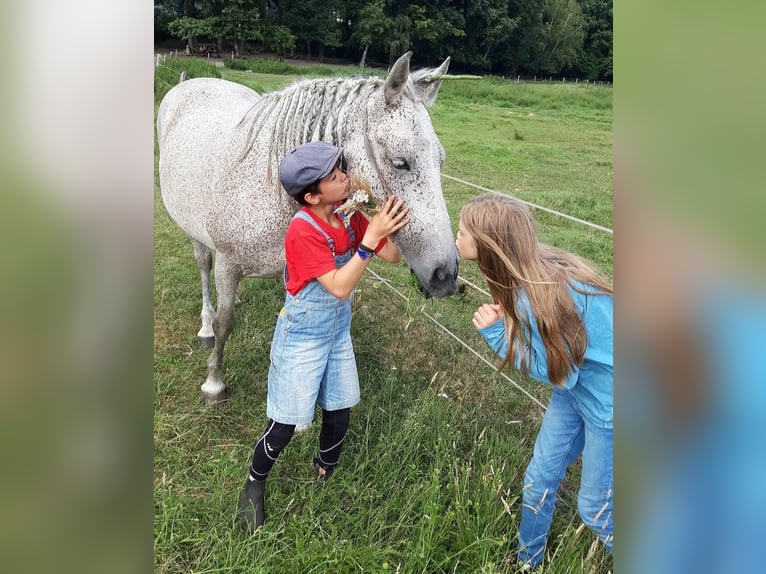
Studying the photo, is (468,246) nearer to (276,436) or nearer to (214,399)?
(276,436)

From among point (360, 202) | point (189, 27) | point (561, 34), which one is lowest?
point (360, 202)

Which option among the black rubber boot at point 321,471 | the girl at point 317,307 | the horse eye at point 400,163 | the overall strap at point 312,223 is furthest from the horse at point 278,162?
the black rubber boot at point 321,471

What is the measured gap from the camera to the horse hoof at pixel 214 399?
2640mm

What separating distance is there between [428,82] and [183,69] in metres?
2.07

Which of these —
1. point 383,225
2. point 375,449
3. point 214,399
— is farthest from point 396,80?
point 214,399

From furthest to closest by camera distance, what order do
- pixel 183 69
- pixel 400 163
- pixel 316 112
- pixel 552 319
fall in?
pixel 183 69 → pixel 316 112 → pixel 400 163 → pixel 552 319

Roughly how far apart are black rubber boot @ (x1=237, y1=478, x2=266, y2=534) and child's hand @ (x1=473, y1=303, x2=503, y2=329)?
1.00 m

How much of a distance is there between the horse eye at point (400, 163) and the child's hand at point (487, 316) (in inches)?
21.5

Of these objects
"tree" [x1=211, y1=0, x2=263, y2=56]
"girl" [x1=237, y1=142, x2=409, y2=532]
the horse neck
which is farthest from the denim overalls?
"tree" [x1=211, y1=0, x2=263, y2=56]

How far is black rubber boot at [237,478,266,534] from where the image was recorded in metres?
1.82

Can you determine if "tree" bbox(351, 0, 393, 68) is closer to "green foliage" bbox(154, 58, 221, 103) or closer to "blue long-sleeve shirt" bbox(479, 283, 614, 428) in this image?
"green foliage" bbox(154, 58, 221, 103)

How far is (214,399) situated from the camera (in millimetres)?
2656
